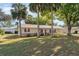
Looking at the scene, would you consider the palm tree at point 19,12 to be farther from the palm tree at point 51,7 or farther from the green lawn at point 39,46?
the palm tree at point 51,7

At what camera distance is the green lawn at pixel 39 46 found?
5566 millimetres

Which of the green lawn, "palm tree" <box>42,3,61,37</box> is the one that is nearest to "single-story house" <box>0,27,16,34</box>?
the green lawn

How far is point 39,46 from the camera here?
5598mm

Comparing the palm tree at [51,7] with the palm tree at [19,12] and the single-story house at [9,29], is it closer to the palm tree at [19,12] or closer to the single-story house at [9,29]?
Result: the palm tree at [19,12]

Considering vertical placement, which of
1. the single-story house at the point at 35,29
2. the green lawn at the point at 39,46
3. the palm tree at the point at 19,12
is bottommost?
the green lawn at the point at 39,46

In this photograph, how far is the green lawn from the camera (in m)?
5.57

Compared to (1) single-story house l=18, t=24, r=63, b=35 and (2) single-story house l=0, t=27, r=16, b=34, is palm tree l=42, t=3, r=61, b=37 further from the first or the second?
(2) single-story house l=0, t=27, r=16, b=34

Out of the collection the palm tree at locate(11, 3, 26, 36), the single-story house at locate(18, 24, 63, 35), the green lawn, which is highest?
the palm tree at locate(11, 3, 26, 36)

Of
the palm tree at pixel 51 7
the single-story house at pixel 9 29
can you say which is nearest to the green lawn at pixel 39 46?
the single-story house at pixel 9 29

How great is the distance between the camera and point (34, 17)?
5.60 meters

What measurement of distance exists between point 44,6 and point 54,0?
8.0 inches

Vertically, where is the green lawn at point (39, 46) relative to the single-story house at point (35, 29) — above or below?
below

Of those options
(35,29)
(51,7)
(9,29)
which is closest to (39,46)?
(35,29)

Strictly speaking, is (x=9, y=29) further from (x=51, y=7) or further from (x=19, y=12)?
(x=51, y=7)
